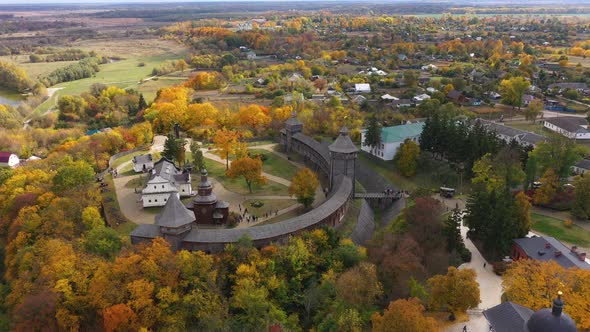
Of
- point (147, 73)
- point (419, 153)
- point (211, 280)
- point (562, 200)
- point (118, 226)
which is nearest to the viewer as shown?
point (211, 280)

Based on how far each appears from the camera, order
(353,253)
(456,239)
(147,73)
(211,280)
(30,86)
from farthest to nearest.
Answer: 1. (147,73)
2. (30,86)
3. (456,239)
4. (353,253)
5. (211,280)

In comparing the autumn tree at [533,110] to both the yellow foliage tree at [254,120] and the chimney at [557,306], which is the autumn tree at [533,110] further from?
the chimney at [557,306]

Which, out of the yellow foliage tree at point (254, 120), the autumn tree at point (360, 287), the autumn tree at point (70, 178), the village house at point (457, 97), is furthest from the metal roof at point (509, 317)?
the village house at point (457, 97)

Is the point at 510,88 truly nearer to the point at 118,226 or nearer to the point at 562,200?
the point at 562,200

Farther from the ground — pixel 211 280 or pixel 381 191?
pixel 211 280

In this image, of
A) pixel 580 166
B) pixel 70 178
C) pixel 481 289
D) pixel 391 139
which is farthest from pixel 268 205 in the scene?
pixel 580 166

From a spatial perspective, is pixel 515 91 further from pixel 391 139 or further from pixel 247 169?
A: pixel 247 169

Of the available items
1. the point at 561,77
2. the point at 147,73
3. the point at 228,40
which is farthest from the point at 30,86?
the point at 561,77
